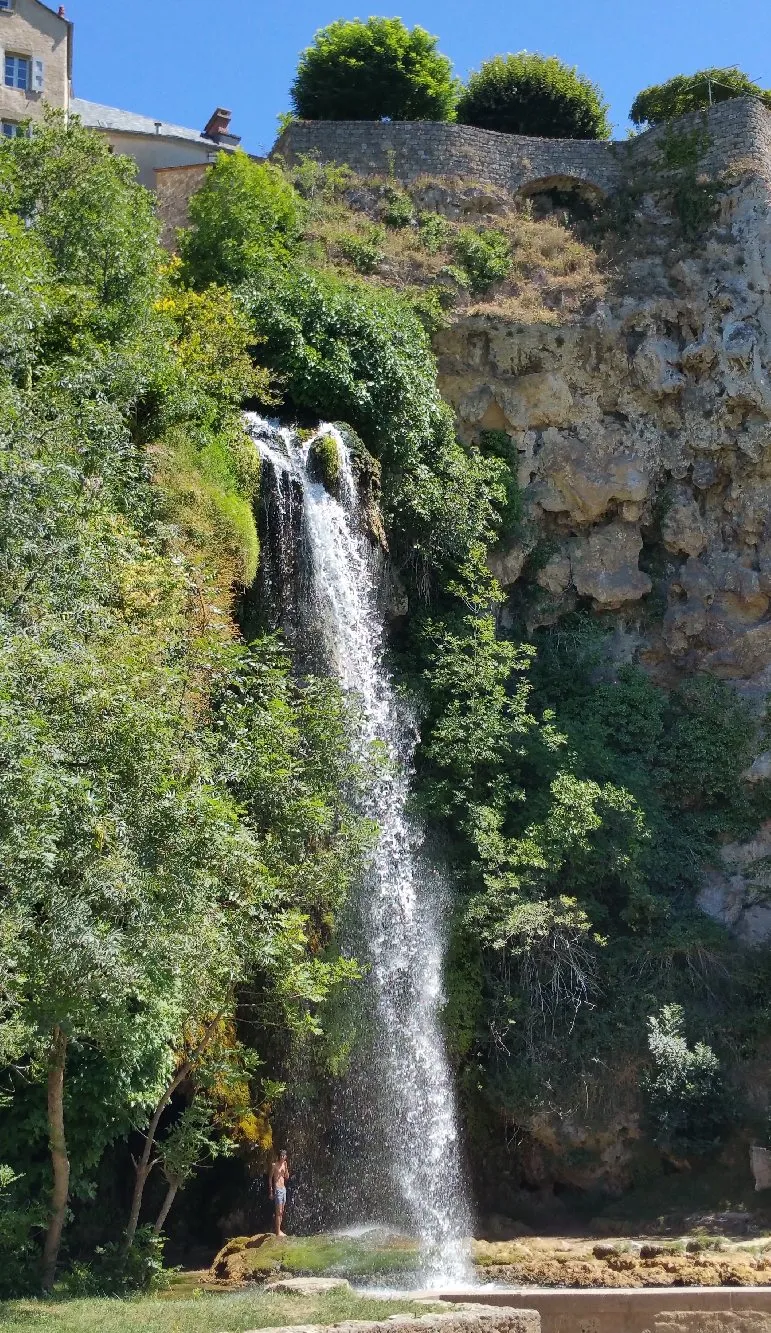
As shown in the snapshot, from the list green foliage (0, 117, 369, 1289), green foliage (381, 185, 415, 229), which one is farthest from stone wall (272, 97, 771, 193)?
green foliage (0, 117, 369, 1289)

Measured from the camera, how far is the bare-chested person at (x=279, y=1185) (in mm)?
12930

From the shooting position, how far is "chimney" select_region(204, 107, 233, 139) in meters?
33.8

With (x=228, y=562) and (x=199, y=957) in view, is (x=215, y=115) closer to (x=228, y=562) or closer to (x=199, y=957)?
(x=228, y=562)

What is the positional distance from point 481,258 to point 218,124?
1463 centimetres

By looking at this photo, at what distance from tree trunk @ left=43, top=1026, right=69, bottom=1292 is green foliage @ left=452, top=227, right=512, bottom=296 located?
1543 cm

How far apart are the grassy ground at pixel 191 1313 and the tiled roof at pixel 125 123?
27.2 meters

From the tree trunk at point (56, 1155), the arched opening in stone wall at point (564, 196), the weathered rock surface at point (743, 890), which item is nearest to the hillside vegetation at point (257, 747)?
the tree trunk at point (56, 1155)

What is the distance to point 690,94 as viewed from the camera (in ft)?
86.1

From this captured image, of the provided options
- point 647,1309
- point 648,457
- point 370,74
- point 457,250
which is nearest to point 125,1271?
point 647,1309

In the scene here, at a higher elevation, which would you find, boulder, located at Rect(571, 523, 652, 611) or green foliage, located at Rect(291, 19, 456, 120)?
green foliage, located at Rect(291, 19, 456, 120)

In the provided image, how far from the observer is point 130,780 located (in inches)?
375

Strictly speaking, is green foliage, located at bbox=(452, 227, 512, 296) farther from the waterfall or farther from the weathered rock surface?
the weathered rock surface

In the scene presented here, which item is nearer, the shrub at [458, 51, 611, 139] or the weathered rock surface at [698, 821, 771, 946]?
the weathered rock surface at [698, 821, 771, 946]

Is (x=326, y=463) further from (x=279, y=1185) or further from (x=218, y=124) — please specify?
(x=218, y=124)
